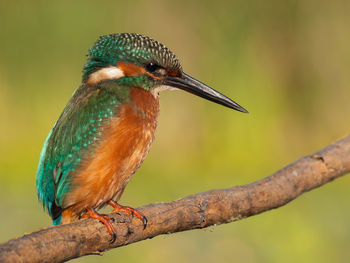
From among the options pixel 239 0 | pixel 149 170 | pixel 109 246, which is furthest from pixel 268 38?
pixel 109 246

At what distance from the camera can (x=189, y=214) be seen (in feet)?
6.23

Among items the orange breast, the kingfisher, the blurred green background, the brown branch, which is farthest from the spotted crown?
the blurred green background

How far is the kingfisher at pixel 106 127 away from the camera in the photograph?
1.98 m

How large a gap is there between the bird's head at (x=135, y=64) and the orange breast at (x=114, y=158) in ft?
0.19

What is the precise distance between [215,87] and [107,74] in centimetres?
184

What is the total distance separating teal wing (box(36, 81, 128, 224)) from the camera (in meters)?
1.99

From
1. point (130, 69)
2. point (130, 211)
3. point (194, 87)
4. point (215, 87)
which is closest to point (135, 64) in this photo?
point (130, 69)

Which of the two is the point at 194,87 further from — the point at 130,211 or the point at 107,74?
the point at 130,211

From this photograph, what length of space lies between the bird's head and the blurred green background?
1559 millimetres

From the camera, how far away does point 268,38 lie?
3875mm

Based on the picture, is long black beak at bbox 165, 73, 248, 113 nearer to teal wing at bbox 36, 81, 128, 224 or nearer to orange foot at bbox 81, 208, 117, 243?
teal wing at bbox 36, 81, 128, 224

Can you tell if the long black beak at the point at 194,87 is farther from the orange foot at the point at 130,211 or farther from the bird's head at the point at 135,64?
the orange foot at the point at 130,211

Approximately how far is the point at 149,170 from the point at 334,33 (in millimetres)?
1453

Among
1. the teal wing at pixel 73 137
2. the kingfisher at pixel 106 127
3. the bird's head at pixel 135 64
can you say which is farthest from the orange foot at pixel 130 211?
the bird's head at pixel 135 64
